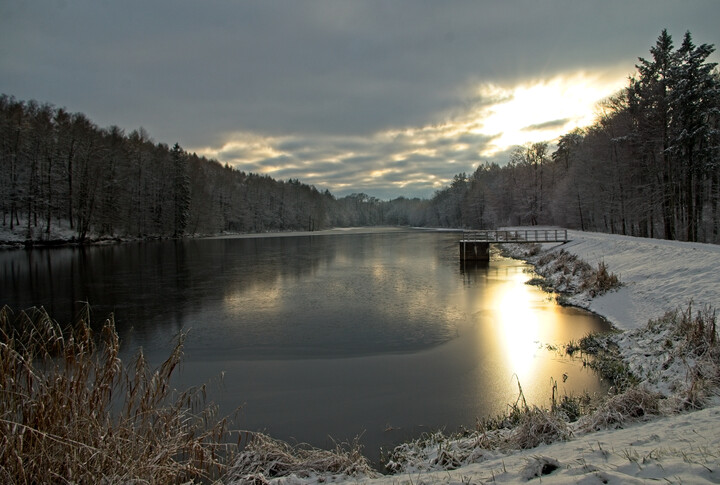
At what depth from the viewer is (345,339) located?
1074 cm

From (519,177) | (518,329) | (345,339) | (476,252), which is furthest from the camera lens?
(519,177)

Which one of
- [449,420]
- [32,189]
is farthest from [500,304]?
[32,189]

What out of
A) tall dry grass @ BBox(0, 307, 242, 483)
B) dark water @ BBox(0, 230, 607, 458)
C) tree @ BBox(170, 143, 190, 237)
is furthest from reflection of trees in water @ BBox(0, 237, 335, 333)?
tree @ BBox(170, 143, 190, 237)

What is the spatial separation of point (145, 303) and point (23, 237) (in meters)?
38.7

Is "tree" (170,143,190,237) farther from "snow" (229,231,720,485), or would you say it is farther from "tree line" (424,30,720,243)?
"snow" (229,231,720,485)

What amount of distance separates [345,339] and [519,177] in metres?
66.4

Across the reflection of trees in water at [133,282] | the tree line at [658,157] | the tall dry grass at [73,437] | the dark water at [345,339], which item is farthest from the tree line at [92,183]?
the tree line at [658,157]

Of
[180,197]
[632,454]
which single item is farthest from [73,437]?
[180,197]

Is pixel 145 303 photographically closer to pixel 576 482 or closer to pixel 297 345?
pixel 297 345

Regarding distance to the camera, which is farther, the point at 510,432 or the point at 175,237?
the point at 175,237

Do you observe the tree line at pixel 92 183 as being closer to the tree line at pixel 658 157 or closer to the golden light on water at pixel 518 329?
the golden light on water at pixel 518 329

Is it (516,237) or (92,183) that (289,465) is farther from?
(92,183)

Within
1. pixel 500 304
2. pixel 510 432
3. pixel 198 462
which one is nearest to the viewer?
pixel 198 462

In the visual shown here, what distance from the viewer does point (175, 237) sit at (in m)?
63.5
